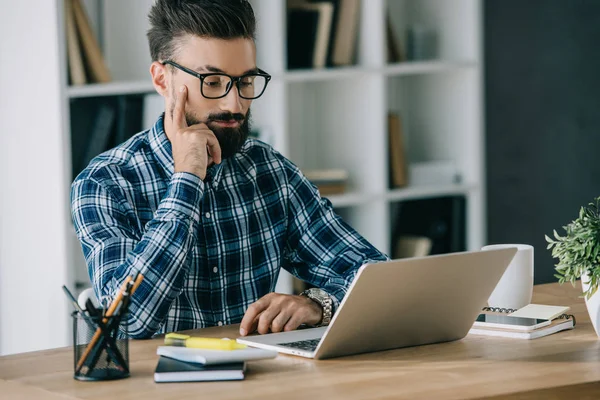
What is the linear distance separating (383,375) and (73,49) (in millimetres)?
2055

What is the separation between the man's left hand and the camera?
181 centimetres

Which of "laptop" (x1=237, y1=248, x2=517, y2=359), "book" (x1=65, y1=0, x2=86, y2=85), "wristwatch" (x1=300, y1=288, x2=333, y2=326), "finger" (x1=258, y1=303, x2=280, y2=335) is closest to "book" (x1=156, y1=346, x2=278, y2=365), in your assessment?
"laptop" (x1=237, y1=248, x2=517, y2=359)

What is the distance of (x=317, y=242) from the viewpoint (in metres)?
2.33

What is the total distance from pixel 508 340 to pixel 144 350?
62 cm

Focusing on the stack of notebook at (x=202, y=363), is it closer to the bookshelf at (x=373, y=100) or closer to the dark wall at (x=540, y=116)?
the bookshelf at (x=373, y=100)

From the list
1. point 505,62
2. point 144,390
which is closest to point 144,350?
point 144,390

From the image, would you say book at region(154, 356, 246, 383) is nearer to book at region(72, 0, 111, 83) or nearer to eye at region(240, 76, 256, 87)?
eye at region(240, 76, 256, 87)

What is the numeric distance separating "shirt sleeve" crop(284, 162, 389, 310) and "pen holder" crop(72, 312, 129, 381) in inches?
31.3

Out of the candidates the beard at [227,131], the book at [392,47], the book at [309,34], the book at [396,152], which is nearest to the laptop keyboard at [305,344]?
the beard at [227,131]

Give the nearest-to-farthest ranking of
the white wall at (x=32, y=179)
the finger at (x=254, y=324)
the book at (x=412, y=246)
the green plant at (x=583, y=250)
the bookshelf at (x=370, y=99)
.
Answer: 1. the green plant at (x=583, y=250)
2. the finger at (x=254, y=324)
3. the white wall at (x=32, y=179)
4. the bookshelf at (x=370, y=99)
5. the book at (x=412, y=246)

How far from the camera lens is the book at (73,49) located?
320cm

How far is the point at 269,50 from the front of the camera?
356cm

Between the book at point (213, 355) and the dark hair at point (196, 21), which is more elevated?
the dark hair at point (196, 21)

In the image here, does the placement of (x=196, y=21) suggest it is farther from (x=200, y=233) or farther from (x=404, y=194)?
(x=404, y=194)
